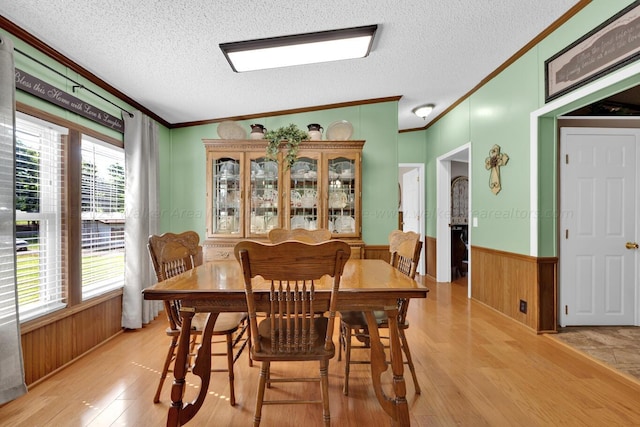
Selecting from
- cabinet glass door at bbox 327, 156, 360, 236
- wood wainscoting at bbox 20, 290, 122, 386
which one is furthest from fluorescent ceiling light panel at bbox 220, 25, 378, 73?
wood wainscoting at bbox 20, 290, 122, 386

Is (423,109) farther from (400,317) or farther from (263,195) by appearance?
(400,317)

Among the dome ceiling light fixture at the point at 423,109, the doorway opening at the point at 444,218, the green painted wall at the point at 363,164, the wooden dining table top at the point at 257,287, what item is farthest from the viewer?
the doorway opening at the point at 444,218

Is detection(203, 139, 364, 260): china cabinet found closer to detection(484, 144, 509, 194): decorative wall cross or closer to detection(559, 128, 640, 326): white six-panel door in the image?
detection(484, 144, 509, 194): decorative wall cross

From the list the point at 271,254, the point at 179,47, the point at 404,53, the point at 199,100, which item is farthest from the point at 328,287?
the point at 199,100

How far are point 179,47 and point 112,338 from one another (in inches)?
105

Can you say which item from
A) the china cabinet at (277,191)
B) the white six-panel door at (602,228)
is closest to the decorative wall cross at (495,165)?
the white six-panel door at (602,228)

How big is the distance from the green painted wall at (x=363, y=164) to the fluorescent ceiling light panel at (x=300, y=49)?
4.13 ft

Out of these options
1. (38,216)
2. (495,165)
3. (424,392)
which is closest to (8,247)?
(38,216)

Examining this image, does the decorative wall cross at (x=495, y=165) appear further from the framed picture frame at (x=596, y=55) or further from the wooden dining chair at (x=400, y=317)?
the wooden dining chair at (x=400, y=317)

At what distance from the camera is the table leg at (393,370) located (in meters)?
1.60

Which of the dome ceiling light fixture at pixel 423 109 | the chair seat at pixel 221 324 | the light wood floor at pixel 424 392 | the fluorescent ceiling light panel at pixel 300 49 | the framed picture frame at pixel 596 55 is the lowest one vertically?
the light wood floor at pixel 424 392

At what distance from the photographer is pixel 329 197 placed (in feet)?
12.3

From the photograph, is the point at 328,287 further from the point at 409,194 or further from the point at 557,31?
the point at 409,194

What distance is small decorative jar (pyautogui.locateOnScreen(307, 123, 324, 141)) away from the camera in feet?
12.2
